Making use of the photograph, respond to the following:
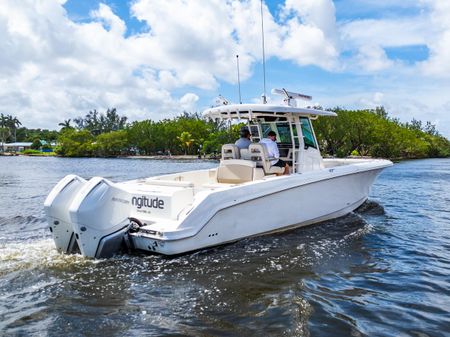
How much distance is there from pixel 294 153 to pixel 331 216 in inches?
72.5

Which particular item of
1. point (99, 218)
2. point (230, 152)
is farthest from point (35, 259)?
point (230, 152)

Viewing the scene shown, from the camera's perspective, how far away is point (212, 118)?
10.4 metres

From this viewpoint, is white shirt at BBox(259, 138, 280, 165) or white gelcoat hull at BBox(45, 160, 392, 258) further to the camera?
white shirt at BBox(259, 138, 280, 165)

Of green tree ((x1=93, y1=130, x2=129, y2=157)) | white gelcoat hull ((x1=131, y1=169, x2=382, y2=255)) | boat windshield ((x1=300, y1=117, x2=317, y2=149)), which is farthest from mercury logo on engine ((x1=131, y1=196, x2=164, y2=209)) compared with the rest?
green tree ((x1=93, y1=130, x2=129, y2=157))

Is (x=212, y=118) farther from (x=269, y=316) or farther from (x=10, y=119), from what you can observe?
(x=10, y=119)

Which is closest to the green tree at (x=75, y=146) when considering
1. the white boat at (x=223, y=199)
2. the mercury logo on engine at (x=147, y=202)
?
the white boat at (x=223, y=199)

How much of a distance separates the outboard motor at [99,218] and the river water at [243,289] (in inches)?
9.9

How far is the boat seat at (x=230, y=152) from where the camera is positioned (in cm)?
982

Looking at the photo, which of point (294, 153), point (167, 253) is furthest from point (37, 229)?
point (294, 153)

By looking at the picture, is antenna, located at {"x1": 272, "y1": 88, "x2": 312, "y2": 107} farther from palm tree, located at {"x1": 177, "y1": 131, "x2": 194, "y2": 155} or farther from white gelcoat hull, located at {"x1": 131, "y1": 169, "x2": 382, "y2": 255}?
palm tree, located at {"x1": 177, "y1": 131, "x2": 194, "y2": 155}

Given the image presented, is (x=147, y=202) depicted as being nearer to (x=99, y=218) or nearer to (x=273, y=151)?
(x=99, y=218)

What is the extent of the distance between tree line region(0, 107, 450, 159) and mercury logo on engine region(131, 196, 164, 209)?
43441mm

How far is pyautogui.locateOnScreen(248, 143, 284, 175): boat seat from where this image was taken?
371 inches

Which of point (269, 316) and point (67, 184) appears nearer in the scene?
point (269, 316)
